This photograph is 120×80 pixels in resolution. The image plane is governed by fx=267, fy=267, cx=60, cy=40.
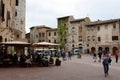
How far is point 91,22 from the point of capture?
74188 millimetres

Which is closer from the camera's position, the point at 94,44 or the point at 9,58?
the point at 9,58

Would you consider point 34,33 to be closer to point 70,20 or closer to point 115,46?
point 70,20

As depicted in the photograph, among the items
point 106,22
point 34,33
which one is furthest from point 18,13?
point 34,33

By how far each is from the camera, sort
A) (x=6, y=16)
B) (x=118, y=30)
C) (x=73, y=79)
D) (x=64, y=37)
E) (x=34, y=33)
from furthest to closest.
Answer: (x=34, y=33) < (x=64, y=37) < (x=118, y=30) < (x=6, y=16) < (x=73, y=79)

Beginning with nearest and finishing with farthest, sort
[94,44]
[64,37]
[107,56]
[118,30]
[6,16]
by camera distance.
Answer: [107,56] < [6,16] < [118,30] < [94,44] < [64,37]

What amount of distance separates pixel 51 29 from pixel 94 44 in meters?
19.3

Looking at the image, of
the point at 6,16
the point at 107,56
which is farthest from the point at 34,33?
the point at 107,56

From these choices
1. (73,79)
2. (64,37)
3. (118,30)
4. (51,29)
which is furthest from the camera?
(51,29)

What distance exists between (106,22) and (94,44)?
721 centimetres

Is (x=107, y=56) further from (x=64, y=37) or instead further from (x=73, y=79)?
(x=64, y=37)

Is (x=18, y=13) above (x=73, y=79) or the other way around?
above

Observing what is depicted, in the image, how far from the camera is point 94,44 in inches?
2803

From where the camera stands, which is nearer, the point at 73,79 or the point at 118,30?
the point at 73,79

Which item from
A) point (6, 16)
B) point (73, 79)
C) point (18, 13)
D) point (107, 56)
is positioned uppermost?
point (18, 13)
